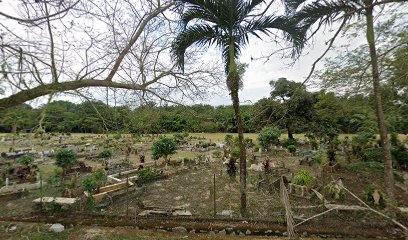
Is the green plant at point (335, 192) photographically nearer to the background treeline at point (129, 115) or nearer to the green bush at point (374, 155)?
the background treeline at point (129, 115)

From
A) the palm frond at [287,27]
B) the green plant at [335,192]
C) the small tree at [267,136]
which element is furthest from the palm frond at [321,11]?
the small tree at [267,136]

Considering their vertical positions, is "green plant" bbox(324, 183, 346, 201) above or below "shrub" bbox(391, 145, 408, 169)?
below

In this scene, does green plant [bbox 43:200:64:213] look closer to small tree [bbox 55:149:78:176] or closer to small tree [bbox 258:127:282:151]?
small tree [bbox 55:149:78:176]

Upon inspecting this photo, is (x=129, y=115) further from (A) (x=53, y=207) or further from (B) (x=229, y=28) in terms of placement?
(A) (x=53, y=207)

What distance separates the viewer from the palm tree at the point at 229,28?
579cm

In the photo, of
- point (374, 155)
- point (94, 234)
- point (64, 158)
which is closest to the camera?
point (94, 234)

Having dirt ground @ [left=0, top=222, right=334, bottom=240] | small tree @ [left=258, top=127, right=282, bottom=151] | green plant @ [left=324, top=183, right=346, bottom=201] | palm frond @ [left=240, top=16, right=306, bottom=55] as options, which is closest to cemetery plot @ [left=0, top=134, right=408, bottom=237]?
green plant @ [left=324, top=183, right=346, bottom=201]

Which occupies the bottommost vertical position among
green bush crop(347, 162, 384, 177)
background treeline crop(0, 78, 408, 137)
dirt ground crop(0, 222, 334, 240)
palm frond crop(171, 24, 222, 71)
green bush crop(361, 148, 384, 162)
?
dirt ground crop(0, 222, 334, 240)

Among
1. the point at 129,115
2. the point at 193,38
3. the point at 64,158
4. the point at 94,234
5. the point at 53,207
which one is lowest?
the point at 94,234

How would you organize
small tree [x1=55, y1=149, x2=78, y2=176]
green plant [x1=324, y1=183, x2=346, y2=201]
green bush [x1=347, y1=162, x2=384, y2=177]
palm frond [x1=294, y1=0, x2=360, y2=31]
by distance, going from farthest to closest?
small tree [x1=55, y1=149, x2=78, y2=176] < green bush [x1=347, y1=162, x2=384, y2=177] < green plant [x1=324, y1=183, x2=346, y2=201] < palm frond [x1=294, y1=0, x2=360, y2=31]

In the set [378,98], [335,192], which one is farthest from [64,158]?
[378,98]

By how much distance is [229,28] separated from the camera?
20.2 feet

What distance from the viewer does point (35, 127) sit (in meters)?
3.21

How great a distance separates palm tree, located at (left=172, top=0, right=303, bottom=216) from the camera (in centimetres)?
579
